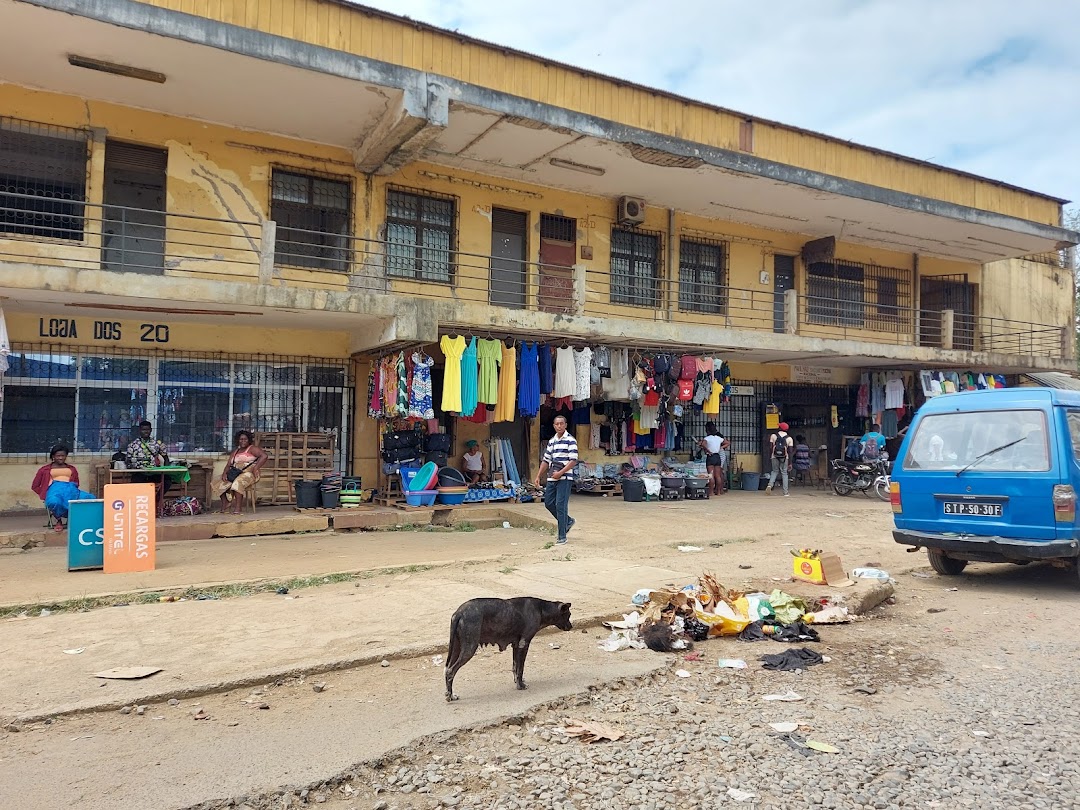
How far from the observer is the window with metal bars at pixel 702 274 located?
17.5 m

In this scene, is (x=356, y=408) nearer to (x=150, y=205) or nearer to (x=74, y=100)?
(x=150, y=205)

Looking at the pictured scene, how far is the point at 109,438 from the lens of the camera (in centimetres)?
1202

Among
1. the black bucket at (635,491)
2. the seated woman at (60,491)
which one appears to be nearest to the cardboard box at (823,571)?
the black bucket at (635,491)

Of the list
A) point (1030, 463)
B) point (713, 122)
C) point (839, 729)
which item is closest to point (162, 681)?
point (839, 729)

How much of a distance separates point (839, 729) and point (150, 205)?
40.3 feet

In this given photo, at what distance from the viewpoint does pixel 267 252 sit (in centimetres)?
1122

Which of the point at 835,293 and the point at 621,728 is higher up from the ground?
the point at 835,293

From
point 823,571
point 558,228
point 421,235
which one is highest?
point 558,228

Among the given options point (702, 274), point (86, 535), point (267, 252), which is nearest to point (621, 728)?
point (86, 535)

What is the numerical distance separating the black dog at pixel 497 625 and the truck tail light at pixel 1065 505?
499 cm

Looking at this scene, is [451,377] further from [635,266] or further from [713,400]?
[635,266]

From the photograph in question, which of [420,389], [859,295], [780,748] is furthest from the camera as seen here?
[859,295]

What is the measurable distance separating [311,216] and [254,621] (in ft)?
29.2

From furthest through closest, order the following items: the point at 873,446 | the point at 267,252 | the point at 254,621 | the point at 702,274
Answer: the point at 873,446
the point at 702,274
the point at 267,252
the point at 254,621
